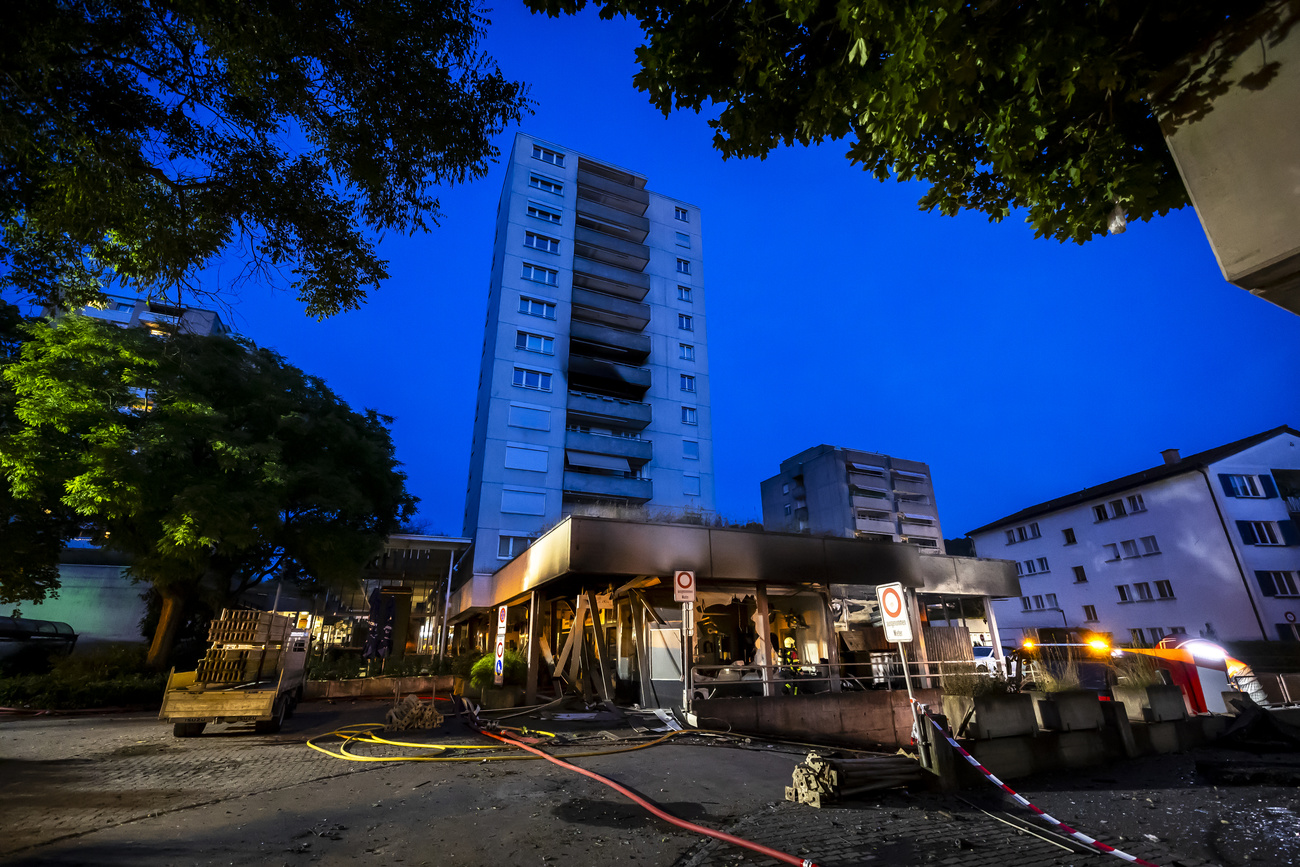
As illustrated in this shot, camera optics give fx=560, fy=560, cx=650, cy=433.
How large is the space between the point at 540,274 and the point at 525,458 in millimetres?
13958

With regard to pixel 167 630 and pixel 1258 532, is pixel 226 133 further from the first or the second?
pixel 1258 532

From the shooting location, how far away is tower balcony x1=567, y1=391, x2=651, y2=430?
37625mm

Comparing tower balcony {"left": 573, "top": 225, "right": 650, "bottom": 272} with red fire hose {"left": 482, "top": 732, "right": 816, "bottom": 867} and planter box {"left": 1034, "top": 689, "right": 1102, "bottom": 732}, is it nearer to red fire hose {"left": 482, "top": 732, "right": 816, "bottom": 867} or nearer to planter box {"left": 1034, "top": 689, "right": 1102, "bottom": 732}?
red fire hose {"left": 482, "top": 732, "right": 816, "bottom": 867}

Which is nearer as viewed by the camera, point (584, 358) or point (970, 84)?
point (970, 84)

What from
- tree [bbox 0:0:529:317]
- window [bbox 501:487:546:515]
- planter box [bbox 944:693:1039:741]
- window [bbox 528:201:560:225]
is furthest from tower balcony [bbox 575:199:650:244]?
planter box [bbox 944:693:1039:741]

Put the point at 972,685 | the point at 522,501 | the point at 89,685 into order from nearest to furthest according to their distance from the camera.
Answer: the point at 972,685
the point at 89,685
the point at 522,501

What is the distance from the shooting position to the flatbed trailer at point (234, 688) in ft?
37.2

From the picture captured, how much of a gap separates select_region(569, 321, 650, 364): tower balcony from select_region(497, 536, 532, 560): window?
14.7 meters

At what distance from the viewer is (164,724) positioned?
46.3 ft

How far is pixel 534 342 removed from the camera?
123 feet

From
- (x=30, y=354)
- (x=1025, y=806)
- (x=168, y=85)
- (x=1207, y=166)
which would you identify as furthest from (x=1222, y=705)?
(x=30, y=354)

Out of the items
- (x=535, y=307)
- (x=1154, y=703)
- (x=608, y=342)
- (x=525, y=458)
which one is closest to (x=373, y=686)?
(x=525, y=458)

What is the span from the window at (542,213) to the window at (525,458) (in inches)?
708

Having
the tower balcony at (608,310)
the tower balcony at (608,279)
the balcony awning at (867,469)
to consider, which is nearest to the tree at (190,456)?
the tower balcony at (608,310)
